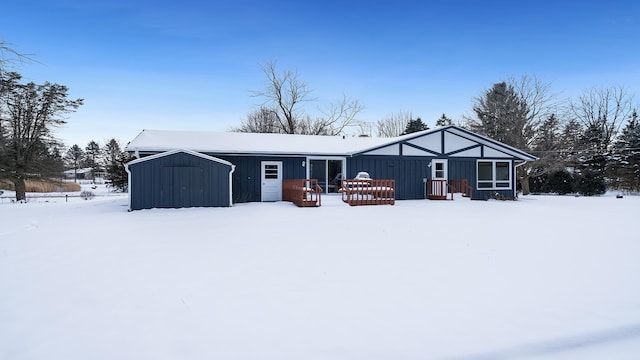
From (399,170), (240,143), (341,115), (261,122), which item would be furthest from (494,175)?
(261,122)

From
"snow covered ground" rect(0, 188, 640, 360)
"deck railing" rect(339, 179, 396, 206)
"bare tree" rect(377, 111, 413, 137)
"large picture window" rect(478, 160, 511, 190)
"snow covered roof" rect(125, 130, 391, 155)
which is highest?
"bare tree" rect(377, 111, 413, 137)

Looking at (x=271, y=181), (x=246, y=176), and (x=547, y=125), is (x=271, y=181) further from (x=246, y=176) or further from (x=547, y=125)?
(x=547, y=125)

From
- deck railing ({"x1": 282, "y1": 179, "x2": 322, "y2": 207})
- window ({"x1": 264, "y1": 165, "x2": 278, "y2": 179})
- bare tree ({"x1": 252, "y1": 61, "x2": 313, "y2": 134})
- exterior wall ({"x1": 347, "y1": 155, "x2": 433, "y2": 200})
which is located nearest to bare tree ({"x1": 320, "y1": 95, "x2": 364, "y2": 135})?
bare tree ({"x1": 252, "y1": 61, "x2": 313, "y2": 134})

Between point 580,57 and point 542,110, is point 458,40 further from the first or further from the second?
point 542,110

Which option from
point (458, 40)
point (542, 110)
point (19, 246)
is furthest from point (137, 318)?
point (542, 110)

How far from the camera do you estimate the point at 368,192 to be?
13883mm

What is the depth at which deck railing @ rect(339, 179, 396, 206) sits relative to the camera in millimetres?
13602

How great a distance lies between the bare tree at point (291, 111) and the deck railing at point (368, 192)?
17.5m

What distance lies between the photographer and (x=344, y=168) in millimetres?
16375

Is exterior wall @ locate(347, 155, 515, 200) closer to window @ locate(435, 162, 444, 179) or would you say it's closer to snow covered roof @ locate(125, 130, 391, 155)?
window @ locate(435, 162, 444, 179)

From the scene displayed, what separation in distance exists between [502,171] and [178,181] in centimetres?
1611

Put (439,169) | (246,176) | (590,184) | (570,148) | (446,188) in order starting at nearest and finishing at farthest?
(246,176)
(446,188)
(439,169)
(590,184)
(570,148)

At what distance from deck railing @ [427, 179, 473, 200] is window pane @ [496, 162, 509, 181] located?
7.93 feet

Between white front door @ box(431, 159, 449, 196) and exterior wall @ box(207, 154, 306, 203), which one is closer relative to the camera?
exterior wall @ box(207, 154, 306, 203)
